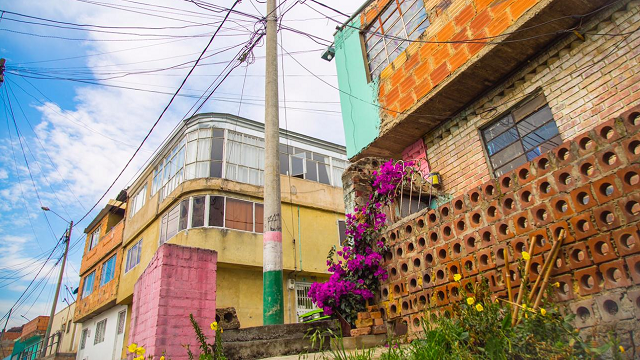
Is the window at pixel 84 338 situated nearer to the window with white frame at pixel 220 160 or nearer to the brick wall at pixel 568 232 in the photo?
the window with white frame at pixel 220 160

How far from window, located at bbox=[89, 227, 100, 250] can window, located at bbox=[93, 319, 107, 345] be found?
5046 mm

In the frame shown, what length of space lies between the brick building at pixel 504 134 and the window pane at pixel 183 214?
7429mm

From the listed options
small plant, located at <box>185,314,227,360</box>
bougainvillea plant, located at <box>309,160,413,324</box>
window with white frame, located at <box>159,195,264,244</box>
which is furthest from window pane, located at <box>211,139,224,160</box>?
small plant, located at <box>185,314,227,360</box>

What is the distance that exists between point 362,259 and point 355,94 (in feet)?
13.6

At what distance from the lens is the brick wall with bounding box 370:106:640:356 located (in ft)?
10.1

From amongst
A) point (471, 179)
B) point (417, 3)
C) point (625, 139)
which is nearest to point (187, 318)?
point (625, 139)

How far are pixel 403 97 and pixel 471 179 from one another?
188 cm

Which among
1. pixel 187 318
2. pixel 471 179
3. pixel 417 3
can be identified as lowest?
pixel 187 318

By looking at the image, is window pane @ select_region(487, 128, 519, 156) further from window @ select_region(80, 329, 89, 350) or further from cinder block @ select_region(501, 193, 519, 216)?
window @ select_region(80, 329, 89, 350)

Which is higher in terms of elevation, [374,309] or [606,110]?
[606,110]

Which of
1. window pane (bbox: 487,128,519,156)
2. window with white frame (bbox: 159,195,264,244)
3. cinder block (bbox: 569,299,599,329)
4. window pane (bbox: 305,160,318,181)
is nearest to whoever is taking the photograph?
cinder block (bbox: 569,299,599,329)

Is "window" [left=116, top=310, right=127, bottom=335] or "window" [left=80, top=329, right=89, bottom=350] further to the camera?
"window" [left=80, top=329, right=89, bottom=350]

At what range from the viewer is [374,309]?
17.4ft

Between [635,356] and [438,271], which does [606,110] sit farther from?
[635,356]
